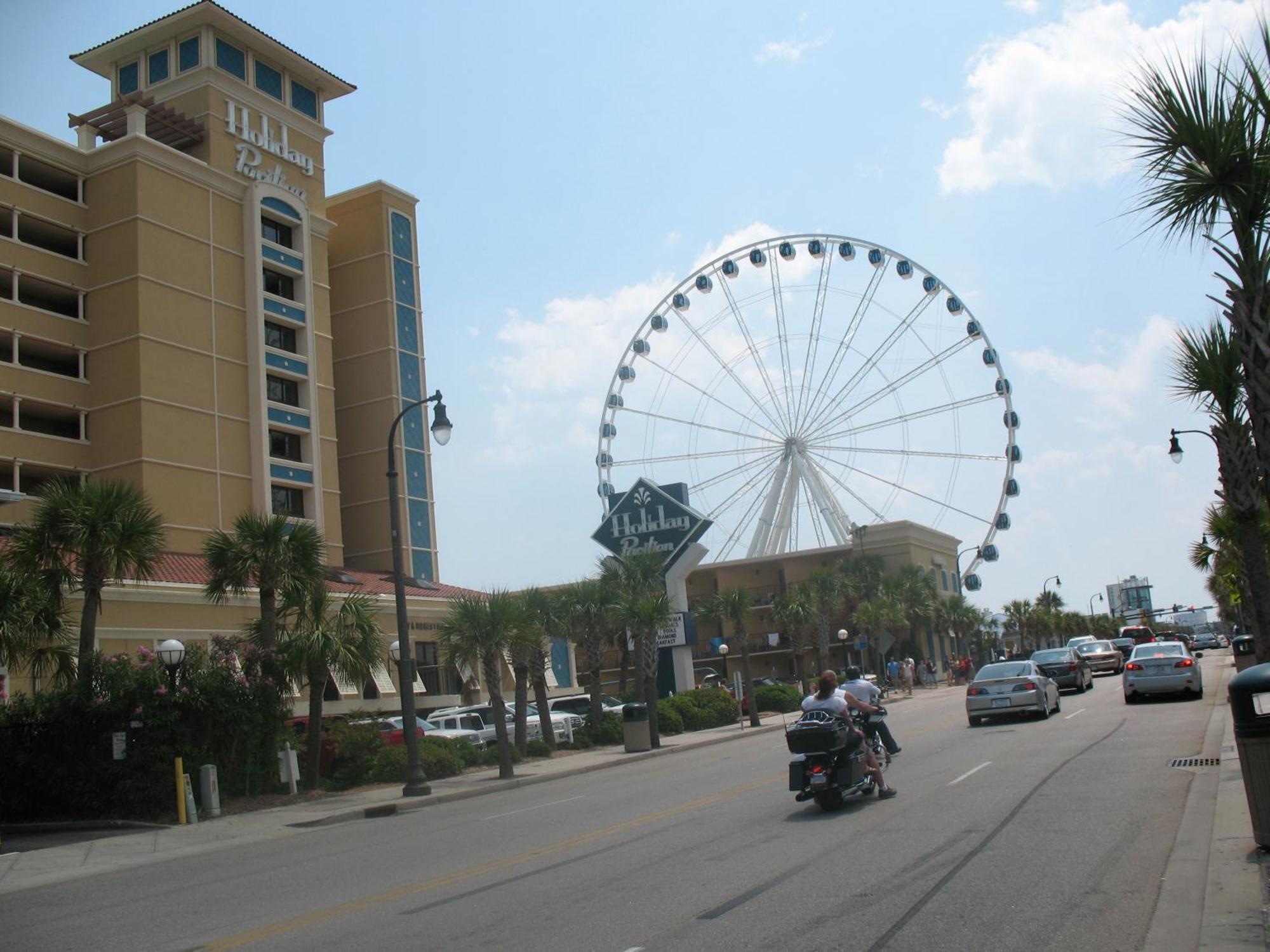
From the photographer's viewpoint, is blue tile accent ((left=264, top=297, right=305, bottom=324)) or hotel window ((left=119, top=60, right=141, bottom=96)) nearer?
blue tile accent ((left=264, top=297, right=305, bottom=324))

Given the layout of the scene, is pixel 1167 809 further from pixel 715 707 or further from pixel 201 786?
pixel 715 707

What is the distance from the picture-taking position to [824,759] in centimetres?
1351

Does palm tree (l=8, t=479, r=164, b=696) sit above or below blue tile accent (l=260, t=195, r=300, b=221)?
below

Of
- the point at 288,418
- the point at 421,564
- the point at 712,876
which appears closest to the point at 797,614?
the point at 421,564

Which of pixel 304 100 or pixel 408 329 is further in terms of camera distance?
pixel 408 329

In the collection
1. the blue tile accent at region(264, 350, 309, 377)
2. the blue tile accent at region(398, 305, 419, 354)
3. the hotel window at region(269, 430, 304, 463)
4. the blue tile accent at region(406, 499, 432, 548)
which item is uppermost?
the blue tile accent at region(398, 305, 419, 354)

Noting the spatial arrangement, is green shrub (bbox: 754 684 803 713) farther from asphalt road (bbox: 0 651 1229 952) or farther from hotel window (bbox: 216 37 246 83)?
hotel window (bbox: 216 37 246 83)

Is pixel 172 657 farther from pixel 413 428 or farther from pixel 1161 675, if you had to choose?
pixel 413 428

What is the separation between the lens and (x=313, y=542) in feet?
84.9

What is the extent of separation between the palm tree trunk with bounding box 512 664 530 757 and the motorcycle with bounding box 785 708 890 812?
1500 cm

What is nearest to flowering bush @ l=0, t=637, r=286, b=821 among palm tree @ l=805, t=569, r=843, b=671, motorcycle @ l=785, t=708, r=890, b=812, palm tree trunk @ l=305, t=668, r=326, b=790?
palm tree trunk @ l=305, t=668, r=326, b=790

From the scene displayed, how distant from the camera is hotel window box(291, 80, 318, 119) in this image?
58.1m

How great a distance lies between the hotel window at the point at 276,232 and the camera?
5481cm

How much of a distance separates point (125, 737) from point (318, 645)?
4.26 metres
